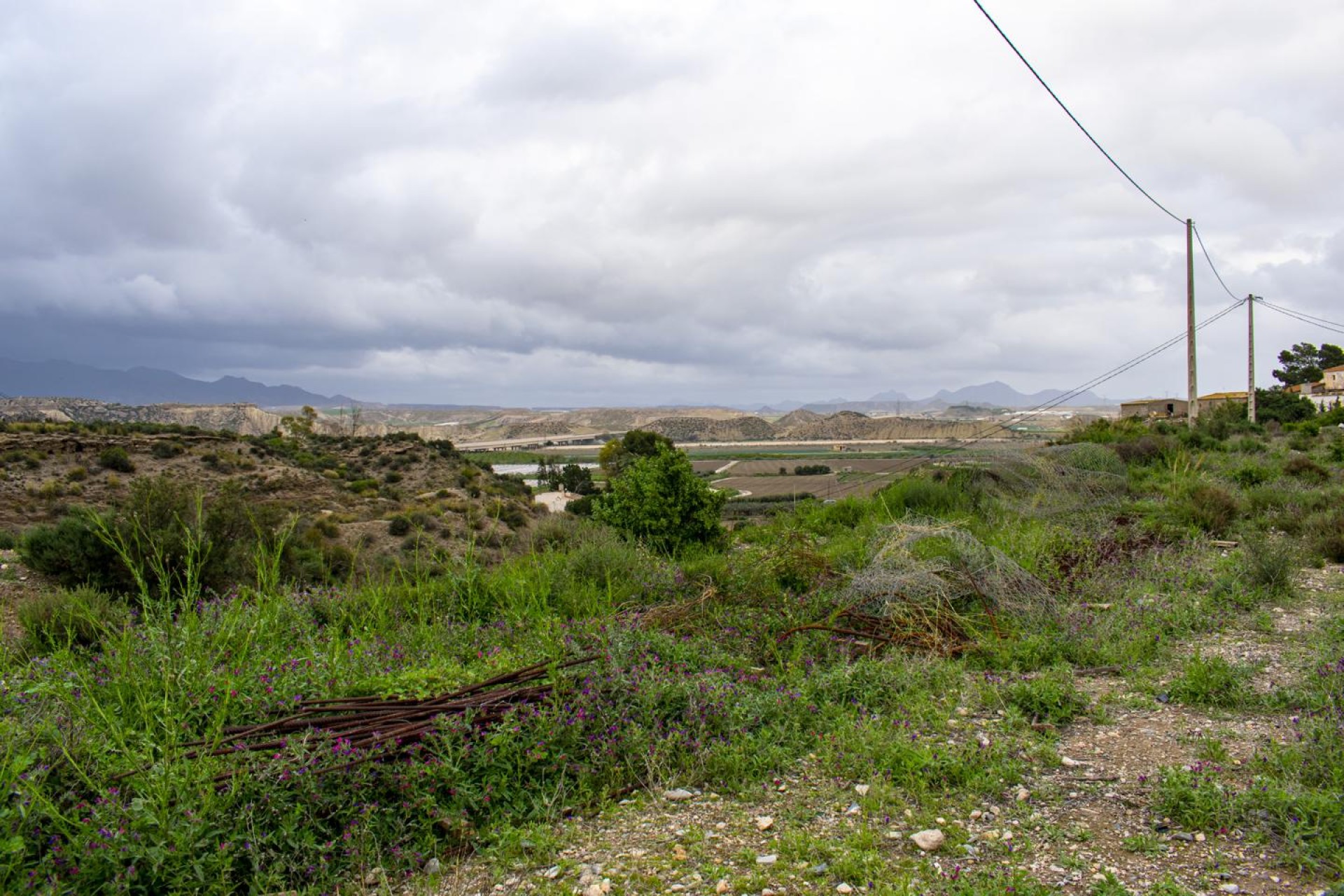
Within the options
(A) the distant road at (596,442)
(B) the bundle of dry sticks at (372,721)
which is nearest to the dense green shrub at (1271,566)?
(B) the bundle of dry sticks at (372,721)

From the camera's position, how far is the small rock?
9.36 feet

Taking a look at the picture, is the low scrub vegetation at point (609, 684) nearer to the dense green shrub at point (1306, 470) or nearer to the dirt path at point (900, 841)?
the dirt path at point (900, 841)

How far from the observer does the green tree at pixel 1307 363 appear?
62062 millimetres

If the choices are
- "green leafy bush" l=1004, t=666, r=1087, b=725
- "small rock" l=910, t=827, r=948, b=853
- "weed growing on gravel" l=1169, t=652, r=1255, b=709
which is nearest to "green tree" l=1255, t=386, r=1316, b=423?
"weed growing on gravel" l=1169, t=652, r=1255, b=709

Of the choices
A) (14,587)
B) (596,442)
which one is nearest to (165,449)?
(14,587)

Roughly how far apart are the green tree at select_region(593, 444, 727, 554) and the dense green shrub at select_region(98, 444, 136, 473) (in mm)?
23778

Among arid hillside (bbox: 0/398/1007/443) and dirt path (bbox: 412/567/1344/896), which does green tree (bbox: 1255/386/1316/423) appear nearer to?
arid hillside (bbox: 0/398/1007/443)

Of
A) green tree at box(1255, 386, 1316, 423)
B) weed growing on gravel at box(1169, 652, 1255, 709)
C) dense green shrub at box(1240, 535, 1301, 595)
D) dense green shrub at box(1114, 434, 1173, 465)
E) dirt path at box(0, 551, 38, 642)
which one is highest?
green tree at box(1255, 386, 1316, 423)

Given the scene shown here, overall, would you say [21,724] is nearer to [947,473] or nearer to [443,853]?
[443,853]

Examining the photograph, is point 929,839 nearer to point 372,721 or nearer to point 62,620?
point 372,721

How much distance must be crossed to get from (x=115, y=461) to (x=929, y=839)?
30474 millimetres

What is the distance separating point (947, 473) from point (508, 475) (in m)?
32.0

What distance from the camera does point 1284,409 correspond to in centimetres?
3559

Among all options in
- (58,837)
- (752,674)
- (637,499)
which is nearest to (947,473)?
(637,499)
